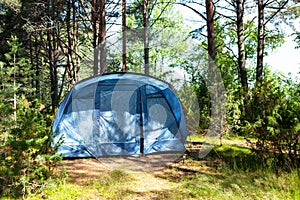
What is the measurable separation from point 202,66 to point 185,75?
48 cm

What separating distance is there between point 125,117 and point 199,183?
2.86m

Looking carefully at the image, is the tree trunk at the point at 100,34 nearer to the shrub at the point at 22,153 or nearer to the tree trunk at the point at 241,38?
the tree trunk at the point at 241,38

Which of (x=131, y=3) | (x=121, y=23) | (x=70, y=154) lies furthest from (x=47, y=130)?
(x=131, y=3)

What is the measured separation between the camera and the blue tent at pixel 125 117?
20.1ft

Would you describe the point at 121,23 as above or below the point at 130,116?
above

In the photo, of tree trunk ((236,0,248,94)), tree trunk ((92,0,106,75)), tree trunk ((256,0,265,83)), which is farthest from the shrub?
tree trunk ((256,0,265,83))

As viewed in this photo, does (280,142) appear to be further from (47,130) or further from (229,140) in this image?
(47,130)

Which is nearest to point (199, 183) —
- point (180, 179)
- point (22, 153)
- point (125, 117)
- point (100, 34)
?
point (180, 179)

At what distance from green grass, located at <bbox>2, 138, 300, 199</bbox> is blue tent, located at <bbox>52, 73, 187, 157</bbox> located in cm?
110

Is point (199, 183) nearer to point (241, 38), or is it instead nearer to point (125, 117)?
point (125, 117)

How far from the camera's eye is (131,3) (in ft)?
33.5

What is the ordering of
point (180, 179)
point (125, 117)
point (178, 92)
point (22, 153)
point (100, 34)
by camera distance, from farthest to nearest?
point (100, 34)
point (178, 92)
point (125, 117)
point (180, 179)
point (22, 153)

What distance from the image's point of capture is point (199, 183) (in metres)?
3.84

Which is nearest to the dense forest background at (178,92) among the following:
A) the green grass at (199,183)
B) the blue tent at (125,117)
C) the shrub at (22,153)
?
the shrub at (22,153)
